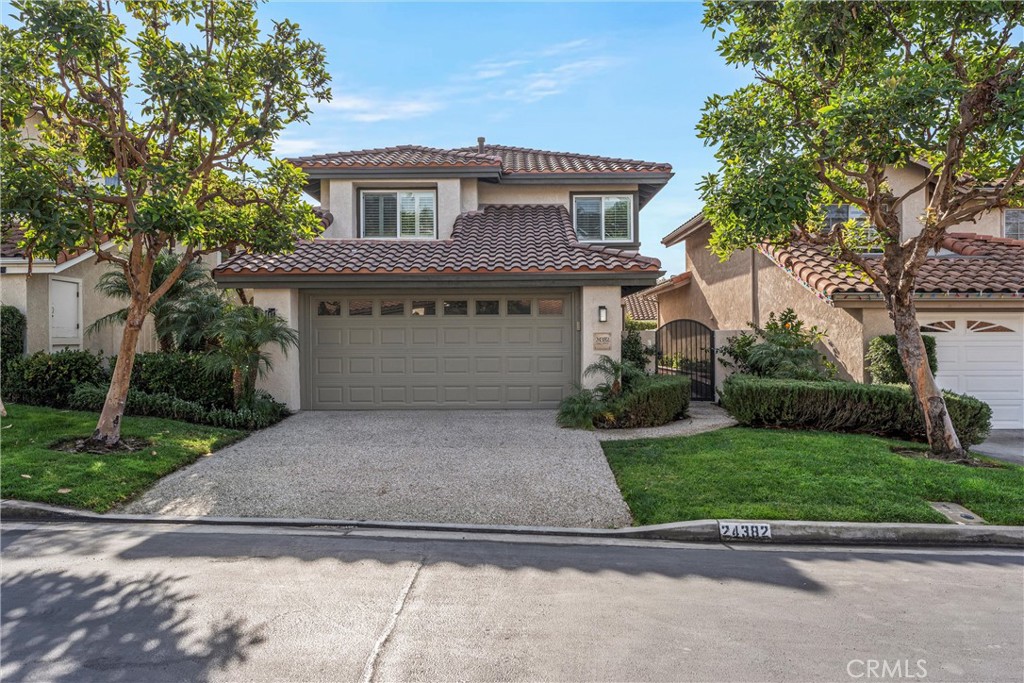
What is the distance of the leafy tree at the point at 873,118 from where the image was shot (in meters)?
7.44

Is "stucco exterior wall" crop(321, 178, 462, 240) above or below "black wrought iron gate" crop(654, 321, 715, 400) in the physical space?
above

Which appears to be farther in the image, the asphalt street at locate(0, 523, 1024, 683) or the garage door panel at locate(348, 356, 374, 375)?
the garage door panel at locate(348, 356, 374, 375)

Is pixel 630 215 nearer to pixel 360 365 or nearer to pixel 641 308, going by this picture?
pixel 360 365

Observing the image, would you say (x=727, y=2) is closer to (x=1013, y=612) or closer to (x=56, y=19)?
(x=1013, y=612)

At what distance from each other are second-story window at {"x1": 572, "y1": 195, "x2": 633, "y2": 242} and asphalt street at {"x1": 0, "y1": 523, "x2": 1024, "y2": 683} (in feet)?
36.4

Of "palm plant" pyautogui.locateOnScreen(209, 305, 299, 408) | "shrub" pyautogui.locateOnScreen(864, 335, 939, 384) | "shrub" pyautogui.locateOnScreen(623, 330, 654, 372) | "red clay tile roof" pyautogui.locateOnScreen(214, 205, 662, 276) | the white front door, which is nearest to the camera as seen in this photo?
"palm plant" pyautogui.locateOnScreen(209, 305, 299, 408)

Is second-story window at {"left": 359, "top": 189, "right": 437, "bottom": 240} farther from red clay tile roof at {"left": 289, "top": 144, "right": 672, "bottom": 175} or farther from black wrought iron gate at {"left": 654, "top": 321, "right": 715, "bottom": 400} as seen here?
black wrought iron gate at {"left": 654, "top": 321, "right": 715, "bottom": 400}

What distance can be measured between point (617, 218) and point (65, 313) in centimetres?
1351

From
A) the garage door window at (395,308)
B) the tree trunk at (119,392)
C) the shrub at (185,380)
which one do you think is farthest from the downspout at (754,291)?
the tree trunk at (119,392)

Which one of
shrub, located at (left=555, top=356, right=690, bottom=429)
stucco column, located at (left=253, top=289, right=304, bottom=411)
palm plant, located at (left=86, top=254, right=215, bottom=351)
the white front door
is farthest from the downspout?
the white front door

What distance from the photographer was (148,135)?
28.4 ft

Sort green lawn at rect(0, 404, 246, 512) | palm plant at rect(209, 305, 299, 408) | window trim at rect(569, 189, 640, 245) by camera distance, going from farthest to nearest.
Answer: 1. window trim at rect(569, 189, 640, 245)
2. palm plant at rect(209, 305, 299, 408)
3. green lawn at rect(0, 404, 246, 512)

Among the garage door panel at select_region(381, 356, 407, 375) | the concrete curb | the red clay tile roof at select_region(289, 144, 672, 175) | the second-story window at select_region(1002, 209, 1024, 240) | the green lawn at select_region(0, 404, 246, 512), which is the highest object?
the red clay tile roof at select_region(289, 144, 672, 175)

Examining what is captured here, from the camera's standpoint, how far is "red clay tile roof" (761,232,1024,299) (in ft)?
38.3
